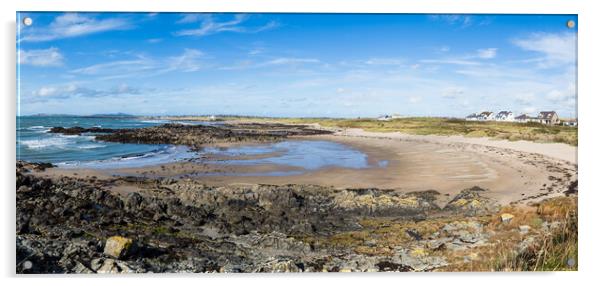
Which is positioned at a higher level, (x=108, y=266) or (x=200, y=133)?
(x=200, y=133)

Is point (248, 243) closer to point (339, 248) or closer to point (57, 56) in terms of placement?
point (339, 248)

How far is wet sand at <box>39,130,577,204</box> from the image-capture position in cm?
402

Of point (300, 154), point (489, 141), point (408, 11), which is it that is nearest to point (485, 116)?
point (489, 141)

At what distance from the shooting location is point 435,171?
414cm

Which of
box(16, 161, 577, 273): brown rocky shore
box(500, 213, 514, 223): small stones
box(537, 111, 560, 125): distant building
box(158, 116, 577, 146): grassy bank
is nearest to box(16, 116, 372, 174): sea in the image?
box(16, 161, 577, 273): brown rocky shore

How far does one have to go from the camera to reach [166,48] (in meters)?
4.00

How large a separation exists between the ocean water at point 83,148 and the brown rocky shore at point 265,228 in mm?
146

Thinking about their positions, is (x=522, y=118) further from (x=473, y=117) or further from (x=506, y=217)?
(x=506, y=217)

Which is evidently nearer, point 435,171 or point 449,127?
point 435,171

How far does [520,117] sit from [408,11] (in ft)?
4.81

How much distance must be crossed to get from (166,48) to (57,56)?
941mm

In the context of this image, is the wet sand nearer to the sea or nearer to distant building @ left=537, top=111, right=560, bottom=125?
the sea

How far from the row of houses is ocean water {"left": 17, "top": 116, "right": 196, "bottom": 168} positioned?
2.76 m

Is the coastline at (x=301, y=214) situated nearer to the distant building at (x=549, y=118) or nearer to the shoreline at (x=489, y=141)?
the shoreline at (x=489, y=141)
